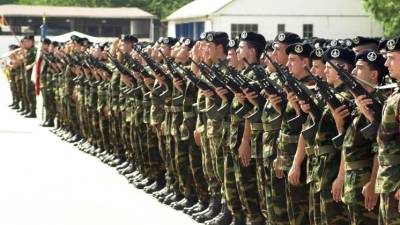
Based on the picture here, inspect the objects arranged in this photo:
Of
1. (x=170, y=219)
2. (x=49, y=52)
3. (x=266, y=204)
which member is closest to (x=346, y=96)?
(x=266, y=204)

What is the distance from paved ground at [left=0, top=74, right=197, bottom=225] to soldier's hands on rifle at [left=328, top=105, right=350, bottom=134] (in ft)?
10.2

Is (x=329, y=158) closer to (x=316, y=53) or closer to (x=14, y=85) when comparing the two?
(x=316, y=53)

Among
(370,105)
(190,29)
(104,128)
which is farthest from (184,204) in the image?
(190,29)

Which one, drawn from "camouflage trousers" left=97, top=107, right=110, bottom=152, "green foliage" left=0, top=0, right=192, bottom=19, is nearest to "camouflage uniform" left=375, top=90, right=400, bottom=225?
"camouflage trousers" left=97, top=107, right=110, bottom=152

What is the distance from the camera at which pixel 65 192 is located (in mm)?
10828

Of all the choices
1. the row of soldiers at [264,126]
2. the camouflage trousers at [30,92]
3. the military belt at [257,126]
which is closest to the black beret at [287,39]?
the row of soldiers at [264,126]

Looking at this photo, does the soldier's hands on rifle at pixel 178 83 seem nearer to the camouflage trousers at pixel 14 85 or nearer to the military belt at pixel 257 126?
the military belt at pixel 257 126

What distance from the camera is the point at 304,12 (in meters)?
50.9

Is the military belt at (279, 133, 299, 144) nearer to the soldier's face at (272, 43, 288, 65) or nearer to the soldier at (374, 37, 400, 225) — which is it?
the soldier's face at (272, 43, 288, 65)

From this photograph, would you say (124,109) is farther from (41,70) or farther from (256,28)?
(256,28)

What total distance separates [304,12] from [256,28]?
9.13 ft

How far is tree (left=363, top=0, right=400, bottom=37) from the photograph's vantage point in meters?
45.8

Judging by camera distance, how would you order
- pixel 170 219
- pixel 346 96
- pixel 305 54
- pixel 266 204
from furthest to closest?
pixel 170 219, pixel 266 204, pixel 305 54, pixel 346 96

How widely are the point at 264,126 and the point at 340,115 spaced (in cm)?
129
